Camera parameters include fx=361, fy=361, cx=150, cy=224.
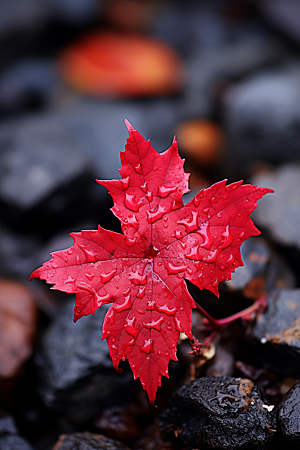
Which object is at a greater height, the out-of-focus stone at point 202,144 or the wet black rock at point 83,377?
the out-of-focus stone at point 202,144

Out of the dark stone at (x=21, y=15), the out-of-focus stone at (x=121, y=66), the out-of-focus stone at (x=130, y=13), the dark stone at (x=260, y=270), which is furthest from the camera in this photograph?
Answer: the out-of-focus stone at (x=130, y=13)

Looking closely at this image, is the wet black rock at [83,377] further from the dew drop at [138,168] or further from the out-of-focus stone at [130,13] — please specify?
the out-of-focus stone at [130,13]

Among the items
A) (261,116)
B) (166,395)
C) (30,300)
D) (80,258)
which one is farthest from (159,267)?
(261,116)

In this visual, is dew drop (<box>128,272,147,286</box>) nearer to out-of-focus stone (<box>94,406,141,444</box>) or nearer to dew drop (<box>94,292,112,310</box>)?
dew drop (<box>94,292,112,310</box>)

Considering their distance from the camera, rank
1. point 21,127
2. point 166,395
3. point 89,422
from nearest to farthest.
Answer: point 166,395 → point 89,422 → point 21,127

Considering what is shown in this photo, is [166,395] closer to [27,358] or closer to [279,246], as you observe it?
[27,358]

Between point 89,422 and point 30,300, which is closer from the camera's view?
point 89,422

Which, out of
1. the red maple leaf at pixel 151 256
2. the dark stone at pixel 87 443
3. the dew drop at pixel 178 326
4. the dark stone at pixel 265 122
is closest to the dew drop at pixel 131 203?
the red maple leaf at pixel 151 256

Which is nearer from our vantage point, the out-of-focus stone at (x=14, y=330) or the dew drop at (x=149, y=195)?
the dew drop at (x=149, y=195)
